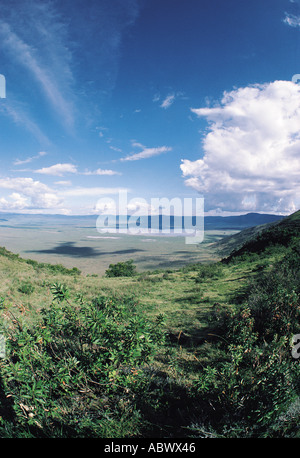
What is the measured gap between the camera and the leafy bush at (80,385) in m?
3.49

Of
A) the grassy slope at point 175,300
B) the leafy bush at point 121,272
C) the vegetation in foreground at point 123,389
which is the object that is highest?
the vegetation in foreground at point 123,389

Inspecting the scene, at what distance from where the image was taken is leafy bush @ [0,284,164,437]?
3.49m

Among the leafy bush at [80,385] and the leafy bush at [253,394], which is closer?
the leafy bush at [253,394]

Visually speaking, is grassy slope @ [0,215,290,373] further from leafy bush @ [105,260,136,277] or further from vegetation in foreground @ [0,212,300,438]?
leafy bush @ [105,260,136,277]

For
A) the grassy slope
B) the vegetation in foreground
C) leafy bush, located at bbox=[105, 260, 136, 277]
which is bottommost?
leafy bush, located at bbox=[105, 260, 136, 277]

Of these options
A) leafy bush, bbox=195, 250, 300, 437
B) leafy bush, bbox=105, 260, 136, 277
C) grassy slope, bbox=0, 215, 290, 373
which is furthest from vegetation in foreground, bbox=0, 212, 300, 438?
leafy bush, bbox=105, 260, 136, 277

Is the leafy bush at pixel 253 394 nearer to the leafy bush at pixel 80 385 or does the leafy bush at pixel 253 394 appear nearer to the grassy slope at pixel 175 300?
the leafy bush at pixel 80 385

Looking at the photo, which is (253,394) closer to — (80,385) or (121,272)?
(80,385)

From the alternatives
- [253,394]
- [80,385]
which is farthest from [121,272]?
[253,394]

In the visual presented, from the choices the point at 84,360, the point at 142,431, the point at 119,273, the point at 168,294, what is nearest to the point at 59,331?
the point at 84,360

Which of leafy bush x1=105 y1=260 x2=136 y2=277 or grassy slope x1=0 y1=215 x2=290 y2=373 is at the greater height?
grassy slope x1=0 y1=215 x2=290 y2=373

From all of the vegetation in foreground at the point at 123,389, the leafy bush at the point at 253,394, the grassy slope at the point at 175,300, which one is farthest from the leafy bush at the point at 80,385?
the grassy slope at the point at 175,300

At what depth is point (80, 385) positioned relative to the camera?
13.3 feet

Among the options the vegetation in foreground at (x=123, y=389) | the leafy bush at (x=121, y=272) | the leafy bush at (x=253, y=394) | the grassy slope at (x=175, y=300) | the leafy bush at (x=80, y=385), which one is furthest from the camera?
the leafy bush at (x=121, y=272)
